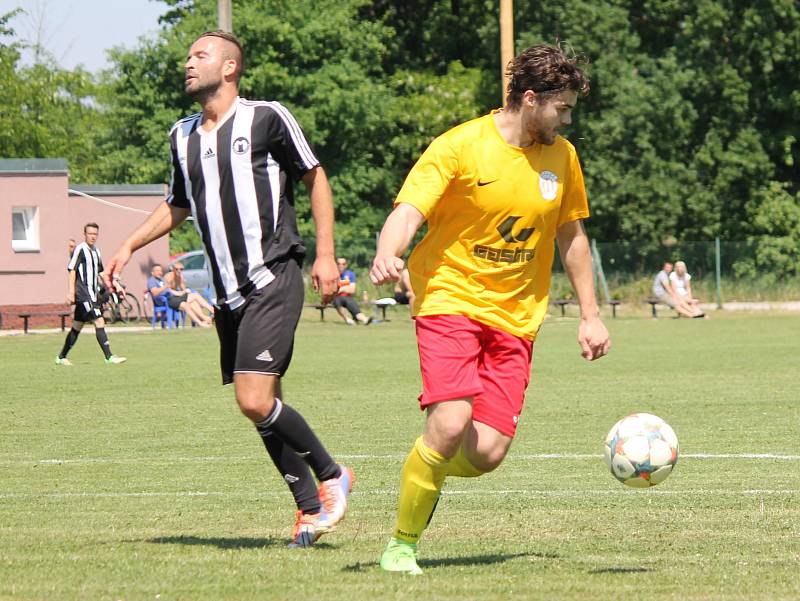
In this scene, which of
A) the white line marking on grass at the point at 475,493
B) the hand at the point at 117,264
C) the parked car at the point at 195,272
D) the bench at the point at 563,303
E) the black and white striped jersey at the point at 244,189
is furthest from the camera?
the parked car at the point at 195,272

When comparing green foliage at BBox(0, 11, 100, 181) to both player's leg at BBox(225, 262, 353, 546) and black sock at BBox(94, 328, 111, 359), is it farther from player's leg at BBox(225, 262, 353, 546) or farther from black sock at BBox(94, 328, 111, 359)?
player's leg at BBox(225, 262, 353, 546)

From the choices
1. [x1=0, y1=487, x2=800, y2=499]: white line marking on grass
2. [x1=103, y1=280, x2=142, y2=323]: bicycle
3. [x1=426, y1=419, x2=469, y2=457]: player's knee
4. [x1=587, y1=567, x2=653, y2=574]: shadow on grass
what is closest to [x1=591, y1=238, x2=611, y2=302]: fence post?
[x1=103, y1=280, x2=142, y2=323]: bicycle

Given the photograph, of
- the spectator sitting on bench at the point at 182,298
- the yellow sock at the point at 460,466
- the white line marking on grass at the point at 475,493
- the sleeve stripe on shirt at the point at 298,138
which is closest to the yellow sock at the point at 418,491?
the yellow sock at the point at 460,466

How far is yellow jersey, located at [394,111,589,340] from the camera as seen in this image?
19.3ft

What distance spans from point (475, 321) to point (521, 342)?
25cm

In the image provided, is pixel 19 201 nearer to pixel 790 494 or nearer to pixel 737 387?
pixel 737 387

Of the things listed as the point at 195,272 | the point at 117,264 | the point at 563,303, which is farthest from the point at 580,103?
the point at 117,264

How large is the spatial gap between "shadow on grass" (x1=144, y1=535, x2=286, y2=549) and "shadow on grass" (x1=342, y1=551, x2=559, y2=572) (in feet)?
2.25

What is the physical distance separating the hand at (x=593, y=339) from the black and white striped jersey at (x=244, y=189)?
129 cm

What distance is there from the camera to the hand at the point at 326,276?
6352 millimetres

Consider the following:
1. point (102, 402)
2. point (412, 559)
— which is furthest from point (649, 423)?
point (102, 402)

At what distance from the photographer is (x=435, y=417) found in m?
5.74

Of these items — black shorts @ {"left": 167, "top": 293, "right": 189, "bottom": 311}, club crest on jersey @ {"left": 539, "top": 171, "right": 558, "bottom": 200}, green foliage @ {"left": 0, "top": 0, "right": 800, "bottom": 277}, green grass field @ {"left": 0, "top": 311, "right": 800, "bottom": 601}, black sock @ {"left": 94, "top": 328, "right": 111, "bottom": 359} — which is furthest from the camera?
green foliage @ {"left": 0, "top": 0, "right": 800, "bottom": 277}

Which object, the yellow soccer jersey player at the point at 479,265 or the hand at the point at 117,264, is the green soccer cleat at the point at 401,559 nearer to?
the yellow soccer jersey player at the point at 479,265
